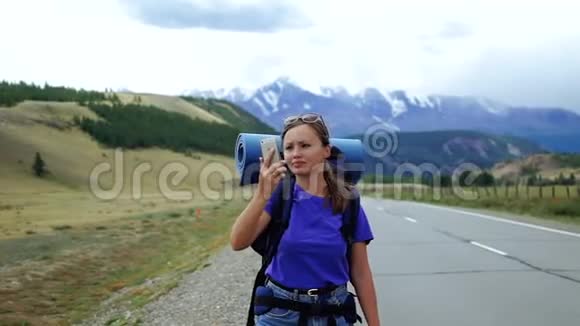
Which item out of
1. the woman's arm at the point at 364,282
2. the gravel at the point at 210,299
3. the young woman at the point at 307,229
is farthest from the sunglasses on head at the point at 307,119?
the gravel at the point at 210,299

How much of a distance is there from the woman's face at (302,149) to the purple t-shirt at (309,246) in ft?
0.35

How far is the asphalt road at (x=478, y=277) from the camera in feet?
29.2

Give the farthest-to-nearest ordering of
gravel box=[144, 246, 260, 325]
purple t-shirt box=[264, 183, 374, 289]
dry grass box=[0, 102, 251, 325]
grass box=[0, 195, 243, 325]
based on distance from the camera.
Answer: dry grass box=[0, 102, 251, 325]
grass box=[0, 195, 243, 325]
gravel box=[144, 246, 260, 325]
purple t-shirt box=[264, 183, 374, 289]

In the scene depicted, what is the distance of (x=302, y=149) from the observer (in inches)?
143

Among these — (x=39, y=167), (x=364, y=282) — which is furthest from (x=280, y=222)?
(x=39, y=167)

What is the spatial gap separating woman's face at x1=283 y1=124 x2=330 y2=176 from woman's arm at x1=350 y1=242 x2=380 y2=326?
1.67 feet

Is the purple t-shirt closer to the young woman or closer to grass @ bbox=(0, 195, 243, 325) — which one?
the young woman

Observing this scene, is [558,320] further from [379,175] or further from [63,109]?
[63,109]

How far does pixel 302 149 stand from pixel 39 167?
4425 inches

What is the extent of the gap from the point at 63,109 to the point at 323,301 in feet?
550

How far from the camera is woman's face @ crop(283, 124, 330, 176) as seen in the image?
11.9ft

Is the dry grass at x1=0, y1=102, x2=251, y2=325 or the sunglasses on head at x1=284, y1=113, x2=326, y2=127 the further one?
the dry grass at x1=0, y1=102, x2=251, y2=325

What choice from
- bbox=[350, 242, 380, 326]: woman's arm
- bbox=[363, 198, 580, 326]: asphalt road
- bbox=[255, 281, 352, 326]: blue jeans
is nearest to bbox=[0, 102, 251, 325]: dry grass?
bbox=[363, 198, 580, 326]: asphalt road

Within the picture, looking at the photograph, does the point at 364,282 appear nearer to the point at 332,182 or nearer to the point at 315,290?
the point at 315,290
